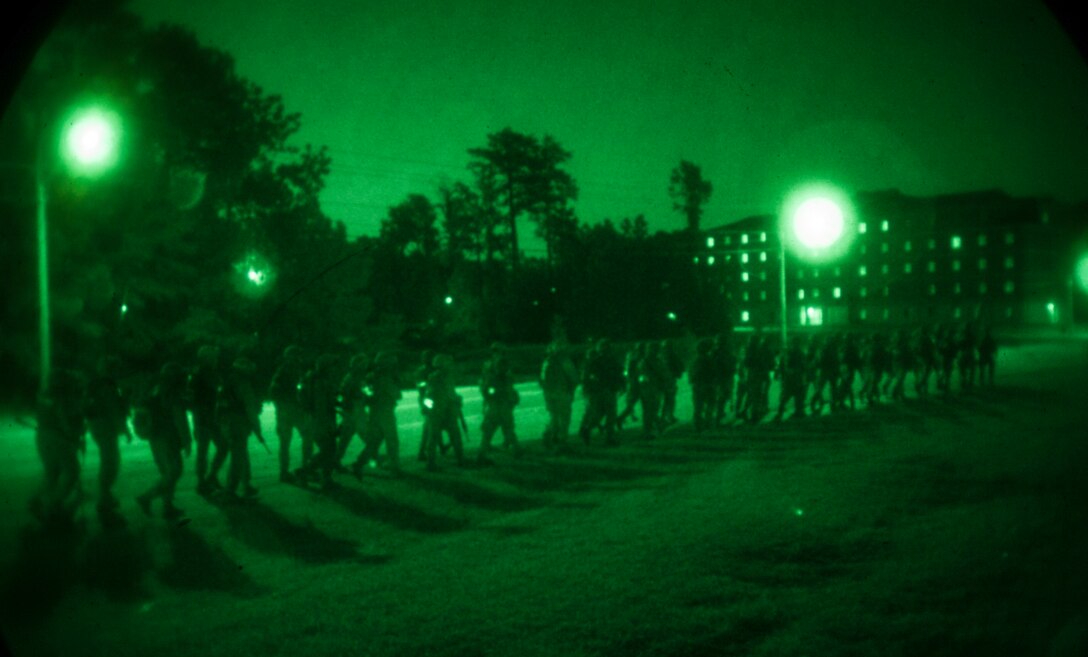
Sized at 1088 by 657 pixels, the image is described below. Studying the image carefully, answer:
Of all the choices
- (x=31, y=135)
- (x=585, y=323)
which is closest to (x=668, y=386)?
(x=31, y=135)

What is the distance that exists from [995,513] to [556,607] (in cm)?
534

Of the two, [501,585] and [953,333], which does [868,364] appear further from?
[501,585]

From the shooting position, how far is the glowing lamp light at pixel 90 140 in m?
20.4

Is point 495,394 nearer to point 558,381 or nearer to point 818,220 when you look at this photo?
point 558,381

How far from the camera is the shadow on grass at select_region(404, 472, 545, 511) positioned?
33.5ft

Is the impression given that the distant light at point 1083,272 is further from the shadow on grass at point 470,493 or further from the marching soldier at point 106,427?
the marching soldier at point 106,427

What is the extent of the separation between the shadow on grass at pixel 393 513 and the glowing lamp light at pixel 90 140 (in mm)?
13089

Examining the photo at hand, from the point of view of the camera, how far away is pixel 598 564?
7457 millimetres

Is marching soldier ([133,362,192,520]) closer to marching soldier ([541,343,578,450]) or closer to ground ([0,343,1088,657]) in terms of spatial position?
ground ([0,343,1088,657])

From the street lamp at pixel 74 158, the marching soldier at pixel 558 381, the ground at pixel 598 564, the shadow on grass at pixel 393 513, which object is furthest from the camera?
the street lamp at pixel 74 158

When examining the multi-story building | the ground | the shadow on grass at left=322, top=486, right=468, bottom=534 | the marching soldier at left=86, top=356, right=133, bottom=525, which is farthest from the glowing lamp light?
the multi-story building

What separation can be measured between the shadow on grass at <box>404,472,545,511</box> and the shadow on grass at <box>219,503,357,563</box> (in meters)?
2.00

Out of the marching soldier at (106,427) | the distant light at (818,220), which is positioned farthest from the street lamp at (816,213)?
the marching soldier at (106,427)

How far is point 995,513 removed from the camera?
927 cm
